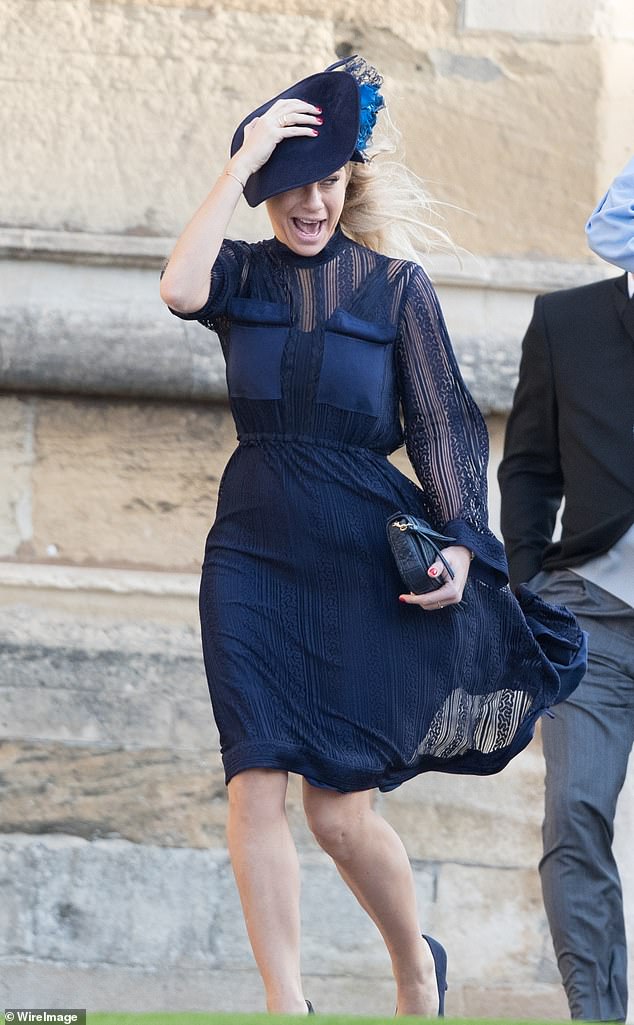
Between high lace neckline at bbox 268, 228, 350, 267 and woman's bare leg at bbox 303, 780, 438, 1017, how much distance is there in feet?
3.26

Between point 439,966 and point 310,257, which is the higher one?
point 310,257

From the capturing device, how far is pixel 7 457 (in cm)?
454

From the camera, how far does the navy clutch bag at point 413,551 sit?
2961 mm

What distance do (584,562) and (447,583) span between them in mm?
675

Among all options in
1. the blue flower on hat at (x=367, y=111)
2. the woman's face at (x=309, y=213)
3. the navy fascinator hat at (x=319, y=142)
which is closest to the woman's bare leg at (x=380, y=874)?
the woman's face at (x=309, y=213)

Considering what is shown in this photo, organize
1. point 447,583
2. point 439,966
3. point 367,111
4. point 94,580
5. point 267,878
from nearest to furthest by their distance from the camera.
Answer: point 267,878 → point 447,583 → point 367,111 → point 439,966 → point 94,580

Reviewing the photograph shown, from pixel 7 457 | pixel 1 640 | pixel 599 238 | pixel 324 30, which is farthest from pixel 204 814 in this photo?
pixel 324 30

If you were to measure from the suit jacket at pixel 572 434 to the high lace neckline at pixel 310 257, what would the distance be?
729 mm

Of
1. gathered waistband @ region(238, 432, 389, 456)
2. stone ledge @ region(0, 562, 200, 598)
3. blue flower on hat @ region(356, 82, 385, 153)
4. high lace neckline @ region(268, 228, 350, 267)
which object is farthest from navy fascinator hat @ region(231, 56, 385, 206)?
stone ledge @ region(0, 562, 200, 598)

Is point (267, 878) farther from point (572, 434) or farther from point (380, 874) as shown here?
point (572, 434)

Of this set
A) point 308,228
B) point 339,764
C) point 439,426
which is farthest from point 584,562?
point 308,228

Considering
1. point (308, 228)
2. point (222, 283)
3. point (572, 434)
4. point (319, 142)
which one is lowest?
point (572, 434)

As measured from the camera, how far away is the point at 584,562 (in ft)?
11.8

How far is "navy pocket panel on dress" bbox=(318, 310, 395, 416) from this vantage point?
302 centimetres
